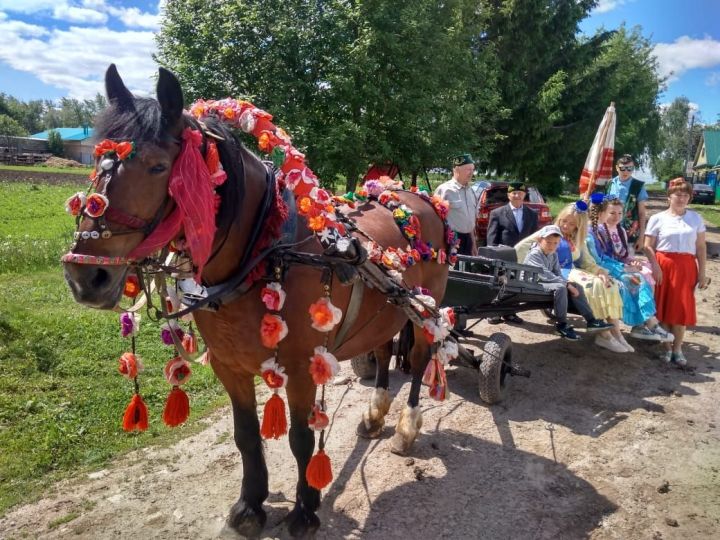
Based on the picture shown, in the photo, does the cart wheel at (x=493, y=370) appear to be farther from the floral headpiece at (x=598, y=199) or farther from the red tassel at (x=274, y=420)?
the floral headpiece at (x=598, y=199)

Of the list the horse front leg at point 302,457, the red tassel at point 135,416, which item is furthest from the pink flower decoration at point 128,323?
Result: the horse front leg at point 302,457

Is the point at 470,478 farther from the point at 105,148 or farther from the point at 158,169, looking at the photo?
the point at 105,148

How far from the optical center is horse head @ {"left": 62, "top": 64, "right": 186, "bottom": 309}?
191cm

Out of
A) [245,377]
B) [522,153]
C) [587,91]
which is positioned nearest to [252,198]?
[245,377]

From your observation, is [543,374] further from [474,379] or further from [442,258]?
[442,258]

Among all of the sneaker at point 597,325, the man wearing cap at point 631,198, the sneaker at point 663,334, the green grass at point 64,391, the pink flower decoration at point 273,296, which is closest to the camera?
the pink flower decoration at point 273,296

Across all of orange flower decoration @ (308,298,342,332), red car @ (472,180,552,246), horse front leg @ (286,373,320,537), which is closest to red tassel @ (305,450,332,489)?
horse front leg @ (286,373,320,537)

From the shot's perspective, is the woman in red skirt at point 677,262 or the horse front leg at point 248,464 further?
the woman in red skirt at point 677,262

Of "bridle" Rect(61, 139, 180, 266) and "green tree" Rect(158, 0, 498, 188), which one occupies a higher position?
"green tree" Rect(158, 0, 498, 188)

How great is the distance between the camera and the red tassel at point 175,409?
2.95 meters

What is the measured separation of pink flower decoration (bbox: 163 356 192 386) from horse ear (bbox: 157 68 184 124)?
1.49m

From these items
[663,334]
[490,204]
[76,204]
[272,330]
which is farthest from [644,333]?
[490,204]

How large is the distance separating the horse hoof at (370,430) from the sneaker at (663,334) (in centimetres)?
380

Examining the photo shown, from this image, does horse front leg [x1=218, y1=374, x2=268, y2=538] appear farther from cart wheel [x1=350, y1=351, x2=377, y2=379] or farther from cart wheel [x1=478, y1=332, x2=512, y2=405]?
cart wheel [x1=478, y1=332, x2=512, y2=405]
